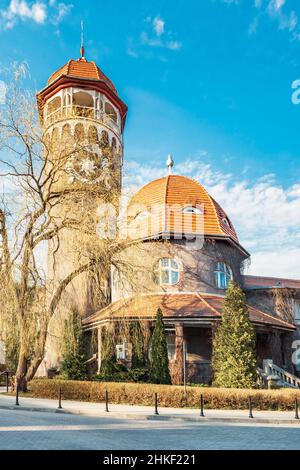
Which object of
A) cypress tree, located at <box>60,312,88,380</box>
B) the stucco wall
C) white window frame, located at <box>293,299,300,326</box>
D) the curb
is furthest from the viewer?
white window frame, located at <box>293,299,300,326</box>

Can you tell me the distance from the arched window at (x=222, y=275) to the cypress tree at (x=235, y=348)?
6604mm

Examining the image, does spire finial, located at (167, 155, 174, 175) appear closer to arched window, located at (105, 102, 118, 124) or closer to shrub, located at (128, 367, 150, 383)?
arched window, located at (105, 102, 118, 124)

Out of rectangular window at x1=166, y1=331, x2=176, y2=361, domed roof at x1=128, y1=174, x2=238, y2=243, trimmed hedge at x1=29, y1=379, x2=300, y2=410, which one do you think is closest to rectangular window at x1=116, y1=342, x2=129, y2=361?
rectangular window at x1=166, y1=331, x2=176, y2=361

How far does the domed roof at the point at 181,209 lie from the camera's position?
28.9 metres

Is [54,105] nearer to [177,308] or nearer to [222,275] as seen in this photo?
[222,275]

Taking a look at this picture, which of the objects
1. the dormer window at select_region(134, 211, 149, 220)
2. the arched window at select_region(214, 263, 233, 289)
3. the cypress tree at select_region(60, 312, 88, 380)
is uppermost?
the dormer window at select_region(134, 211, 149, 220)

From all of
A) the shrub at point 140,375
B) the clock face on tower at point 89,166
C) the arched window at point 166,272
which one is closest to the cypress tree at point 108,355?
the shrub at point 140,375

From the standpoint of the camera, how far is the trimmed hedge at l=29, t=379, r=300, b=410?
1748 centimetres

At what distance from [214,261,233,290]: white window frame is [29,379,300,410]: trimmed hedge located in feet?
35.9

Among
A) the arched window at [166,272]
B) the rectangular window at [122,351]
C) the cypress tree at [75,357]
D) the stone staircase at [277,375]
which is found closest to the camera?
the stone staircase at [277,375]

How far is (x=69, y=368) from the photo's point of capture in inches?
1031

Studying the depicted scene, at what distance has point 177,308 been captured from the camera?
2573 cm

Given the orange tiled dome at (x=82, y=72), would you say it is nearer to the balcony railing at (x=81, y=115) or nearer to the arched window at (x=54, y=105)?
the arched window at (x=54, y=105)
